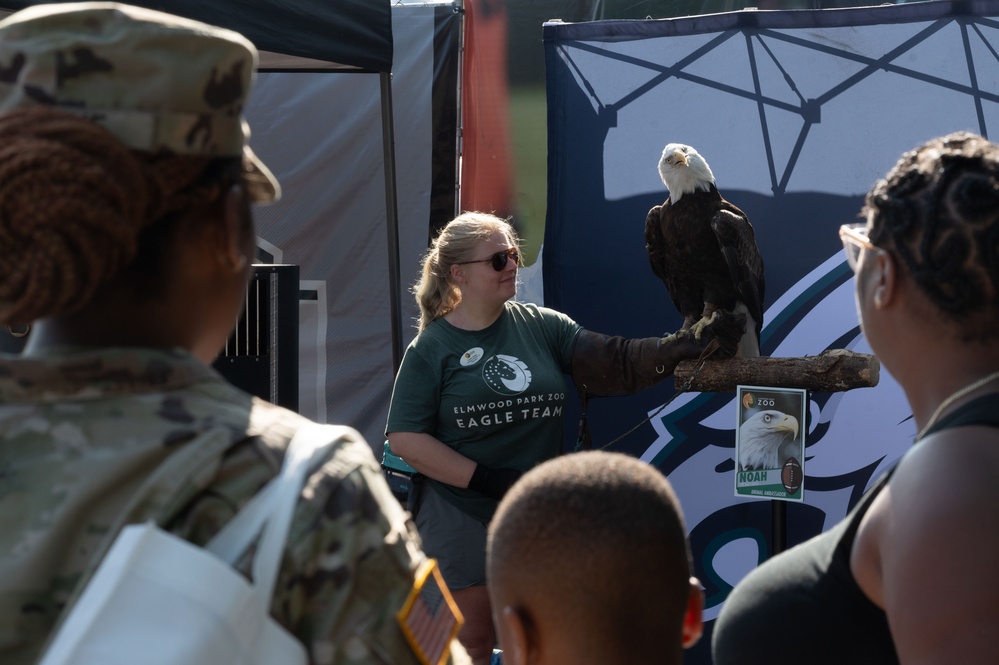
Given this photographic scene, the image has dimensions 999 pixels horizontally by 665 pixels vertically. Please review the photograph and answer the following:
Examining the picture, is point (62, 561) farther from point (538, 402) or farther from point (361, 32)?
point (361, 32)

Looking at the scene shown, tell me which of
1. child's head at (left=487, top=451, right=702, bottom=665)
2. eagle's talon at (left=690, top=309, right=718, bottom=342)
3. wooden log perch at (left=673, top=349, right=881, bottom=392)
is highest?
child's head at (left=487, top=451, right=702, bottom=665)

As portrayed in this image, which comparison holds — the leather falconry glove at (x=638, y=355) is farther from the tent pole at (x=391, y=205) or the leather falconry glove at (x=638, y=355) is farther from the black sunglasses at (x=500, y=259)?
the tent pole at (x=391, y=205)

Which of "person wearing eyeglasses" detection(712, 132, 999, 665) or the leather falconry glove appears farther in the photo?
the leather falconry glove

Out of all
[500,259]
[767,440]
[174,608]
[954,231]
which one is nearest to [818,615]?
[954,231]

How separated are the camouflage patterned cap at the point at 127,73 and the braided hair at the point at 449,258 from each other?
2476mm

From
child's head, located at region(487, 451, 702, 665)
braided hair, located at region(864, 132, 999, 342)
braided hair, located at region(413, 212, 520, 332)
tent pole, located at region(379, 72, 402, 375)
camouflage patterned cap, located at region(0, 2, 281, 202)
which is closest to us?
camouflage patterned cap, located at region(0, 2, 281, 202)

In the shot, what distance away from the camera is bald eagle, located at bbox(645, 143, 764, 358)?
3.69 meters

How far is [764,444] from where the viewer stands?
318cm

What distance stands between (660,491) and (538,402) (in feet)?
6.88

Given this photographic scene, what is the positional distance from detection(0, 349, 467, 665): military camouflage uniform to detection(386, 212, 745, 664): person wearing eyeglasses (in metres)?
2.30

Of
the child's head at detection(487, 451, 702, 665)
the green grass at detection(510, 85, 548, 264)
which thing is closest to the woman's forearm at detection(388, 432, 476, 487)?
the child's head at detection(487, 451, 702, 665)

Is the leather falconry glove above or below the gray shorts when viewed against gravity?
above

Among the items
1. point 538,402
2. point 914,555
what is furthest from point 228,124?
point 538,402

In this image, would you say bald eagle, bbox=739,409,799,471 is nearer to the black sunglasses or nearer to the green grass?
the black sunglasses
